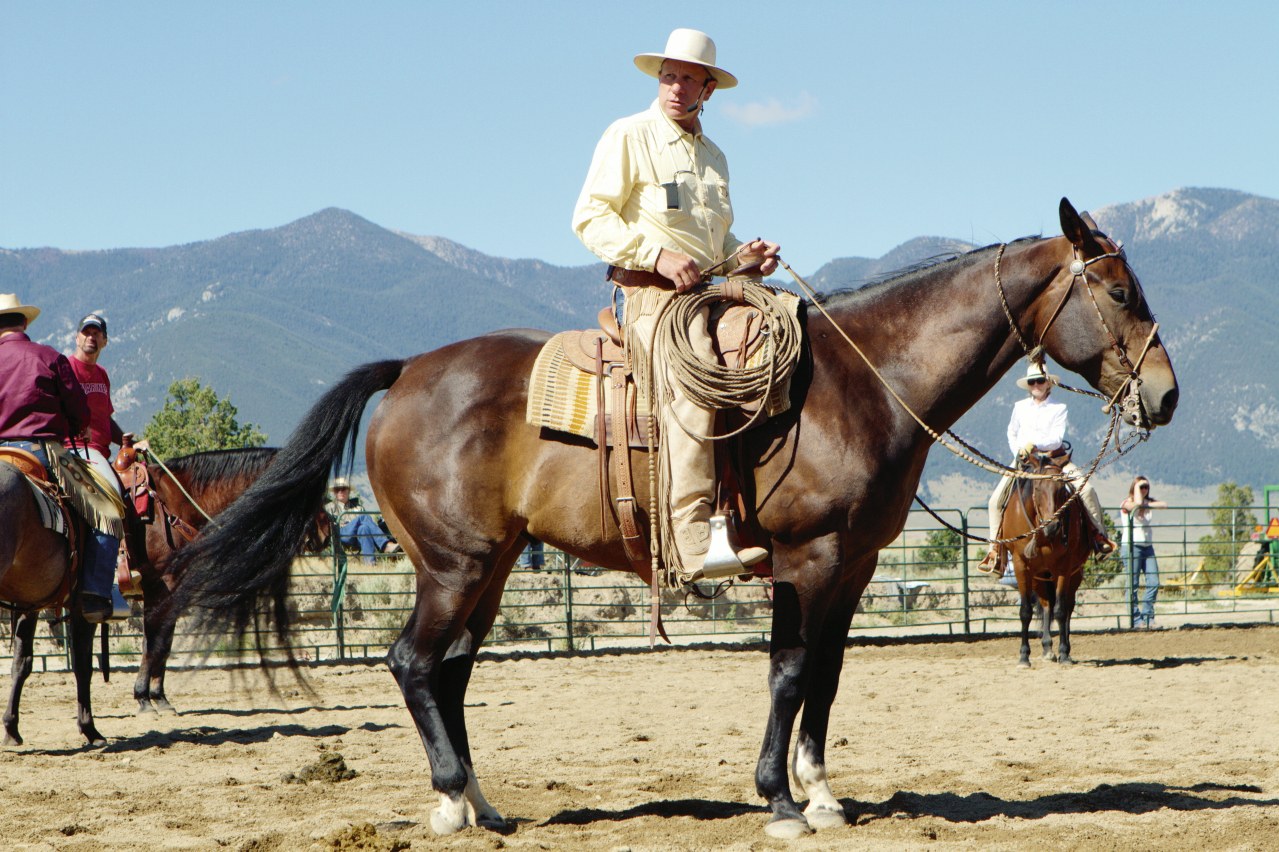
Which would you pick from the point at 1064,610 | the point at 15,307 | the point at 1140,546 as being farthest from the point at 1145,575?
the point at 15,307

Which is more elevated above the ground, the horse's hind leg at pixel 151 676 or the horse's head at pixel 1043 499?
the horse's head at pixel 1043 499

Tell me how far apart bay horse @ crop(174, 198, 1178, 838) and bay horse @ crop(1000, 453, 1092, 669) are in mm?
5696

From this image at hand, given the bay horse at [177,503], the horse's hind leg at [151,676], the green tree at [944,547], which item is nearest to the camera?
the horse's hind leg at [151,676]

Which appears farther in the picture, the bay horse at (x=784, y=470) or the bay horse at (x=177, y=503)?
the bay horse at (x=177, y=503)

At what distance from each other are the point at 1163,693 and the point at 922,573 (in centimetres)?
2077

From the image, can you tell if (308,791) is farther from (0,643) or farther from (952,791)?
(0,643)

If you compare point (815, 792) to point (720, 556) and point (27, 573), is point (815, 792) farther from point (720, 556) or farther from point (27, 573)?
point (27, 573)

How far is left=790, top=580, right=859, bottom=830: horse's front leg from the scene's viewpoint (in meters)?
5.26

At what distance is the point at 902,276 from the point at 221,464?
18.6 ft

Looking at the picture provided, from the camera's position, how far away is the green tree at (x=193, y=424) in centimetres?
3716

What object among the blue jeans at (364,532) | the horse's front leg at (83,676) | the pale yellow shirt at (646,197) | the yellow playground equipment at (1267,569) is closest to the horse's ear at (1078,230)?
the pale yellow shirt at (646,197)

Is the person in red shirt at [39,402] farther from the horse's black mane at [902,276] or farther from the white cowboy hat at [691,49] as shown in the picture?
the horse's black mane at [902,276]

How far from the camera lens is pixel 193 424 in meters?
38.4

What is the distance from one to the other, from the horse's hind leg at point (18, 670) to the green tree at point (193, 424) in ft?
97.5
